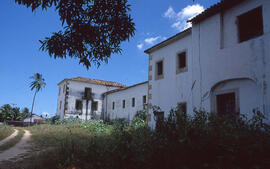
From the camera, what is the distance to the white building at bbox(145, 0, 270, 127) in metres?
7.61

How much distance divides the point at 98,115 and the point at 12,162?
72.2ft

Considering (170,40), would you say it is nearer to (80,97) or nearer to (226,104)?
(226,104)

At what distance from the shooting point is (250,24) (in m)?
→ 8.58

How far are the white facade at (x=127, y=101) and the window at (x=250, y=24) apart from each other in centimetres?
1178

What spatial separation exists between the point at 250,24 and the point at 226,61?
1.84m

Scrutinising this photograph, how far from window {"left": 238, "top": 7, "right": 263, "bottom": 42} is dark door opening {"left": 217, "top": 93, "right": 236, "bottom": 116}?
2.46 meters

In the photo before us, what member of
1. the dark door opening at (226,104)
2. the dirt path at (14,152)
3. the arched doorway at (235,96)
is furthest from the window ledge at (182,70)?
the dirt path at (14,152)

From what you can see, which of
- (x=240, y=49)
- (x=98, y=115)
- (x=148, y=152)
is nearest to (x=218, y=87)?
(x=240, y=49)

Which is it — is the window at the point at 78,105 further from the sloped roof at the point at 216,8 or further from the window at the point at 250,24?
the window at the point at 250,24

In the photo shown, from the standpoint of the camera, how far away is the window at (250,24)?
26.8 feet

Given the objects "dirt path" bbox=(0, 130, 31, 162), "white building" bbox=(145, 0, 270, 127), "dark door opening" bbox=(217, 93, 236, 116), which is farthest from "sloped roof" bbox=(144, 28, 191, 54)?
"dirt path" bbox=(0, 130, 31, 162)

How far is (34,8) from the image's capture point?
13.4ft

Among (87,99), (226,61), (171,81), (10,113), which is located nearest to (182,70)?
(171,81)

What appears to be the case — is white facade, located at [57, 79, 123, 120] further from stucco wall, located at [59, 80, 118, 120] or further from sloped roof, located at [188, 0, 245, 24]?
sloped roof, located at [188, 0, 245, 24]
